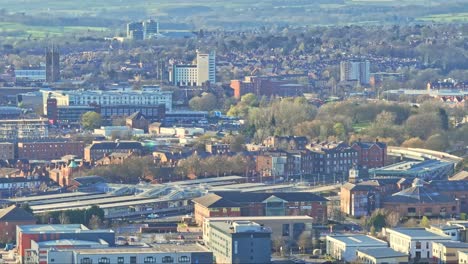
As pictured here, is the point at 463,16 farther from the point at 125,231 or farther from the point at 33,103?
the point at 125,231

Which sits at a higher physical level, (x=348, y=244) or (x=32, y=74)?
(x=348, y=244)

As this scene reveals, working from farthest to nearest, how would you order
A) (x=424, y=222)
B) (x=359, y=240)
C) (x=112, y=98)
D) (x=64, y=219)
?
1. (x=112, y=98)
2. (x=424, y=222)
3. (x=64, y=219)
4. (x=359, y=240)

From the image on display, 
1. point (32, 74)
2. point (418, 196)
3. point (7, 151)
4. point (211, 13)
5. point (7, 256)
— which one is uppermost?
point (418, 196)

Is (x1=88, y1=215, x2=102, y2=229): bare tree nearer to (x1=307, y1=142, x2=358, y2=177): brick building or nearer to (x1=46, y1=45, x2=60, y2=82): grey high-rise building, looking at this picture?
(x1=307, y1=142, x2=358, y2=177): brick building

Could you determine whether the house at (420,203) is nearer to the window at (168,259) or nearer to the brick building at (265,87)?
the window at (168,259)

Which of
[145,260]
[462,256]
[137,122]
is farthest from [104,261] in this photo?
[137,122]

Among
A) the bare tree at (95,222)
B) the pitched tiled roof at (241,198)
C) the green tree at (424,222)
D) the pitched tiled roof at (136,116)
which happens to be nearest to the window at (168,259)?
the bare tree at (95,222)

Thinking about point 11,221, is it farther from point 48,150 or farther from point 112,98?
point 112,98
